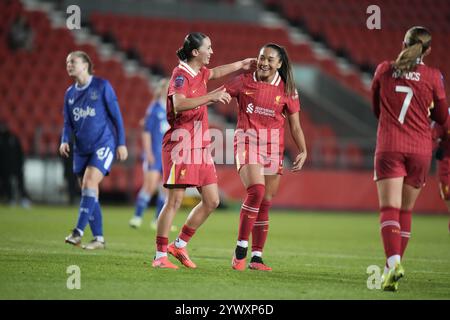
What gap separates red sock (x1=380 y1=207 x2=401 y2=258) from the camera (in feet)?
23.6

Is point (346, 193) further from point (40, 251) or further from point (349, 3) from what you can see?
point (40, 251)

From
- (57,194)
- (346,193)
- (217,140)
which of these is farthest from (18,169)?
(346,193)

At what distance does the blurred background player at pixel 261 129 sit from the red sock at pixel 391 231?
1540 mm

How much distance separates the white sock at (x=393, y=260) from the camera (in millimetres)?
7113

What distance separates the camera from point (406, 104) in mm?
7277

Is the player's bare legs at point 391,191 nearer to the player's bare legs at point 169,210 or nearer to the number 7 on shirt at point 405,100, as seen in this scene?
the number 7 on shirt at point 405,100

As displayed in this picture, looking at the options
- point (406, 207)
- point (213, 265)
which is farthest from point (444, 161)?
point (213, 265)

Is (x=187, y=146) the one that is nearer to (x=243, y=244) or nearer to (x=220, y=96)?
(x=220, y=96)

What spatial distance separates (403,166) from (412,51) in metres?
0.99

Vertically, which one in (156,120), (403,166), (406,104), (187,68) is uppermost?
(187,68)

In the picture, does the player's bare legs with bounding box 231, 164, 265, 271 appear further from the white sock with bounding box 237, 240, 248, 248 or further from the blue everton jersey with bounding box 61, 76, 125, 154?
the blue everton jersey with bounding box 61, 76, 125, 154

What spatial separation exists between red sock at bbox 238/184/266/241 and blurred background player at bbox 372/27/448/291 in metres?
1.55

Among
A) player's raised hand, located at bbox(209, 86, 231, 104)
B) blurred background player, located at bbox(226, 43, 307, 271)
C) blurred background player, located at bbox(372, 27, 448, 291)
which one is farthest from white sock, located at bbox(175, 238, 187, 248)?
blurred background player, located at bbox(372, 27, 448, 291)

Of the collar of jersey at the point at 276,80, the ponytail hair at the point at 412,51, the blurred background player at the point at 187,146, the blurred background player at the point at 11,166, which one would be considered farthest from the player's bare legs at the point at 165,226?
the blurred background player at the point at 11,166
